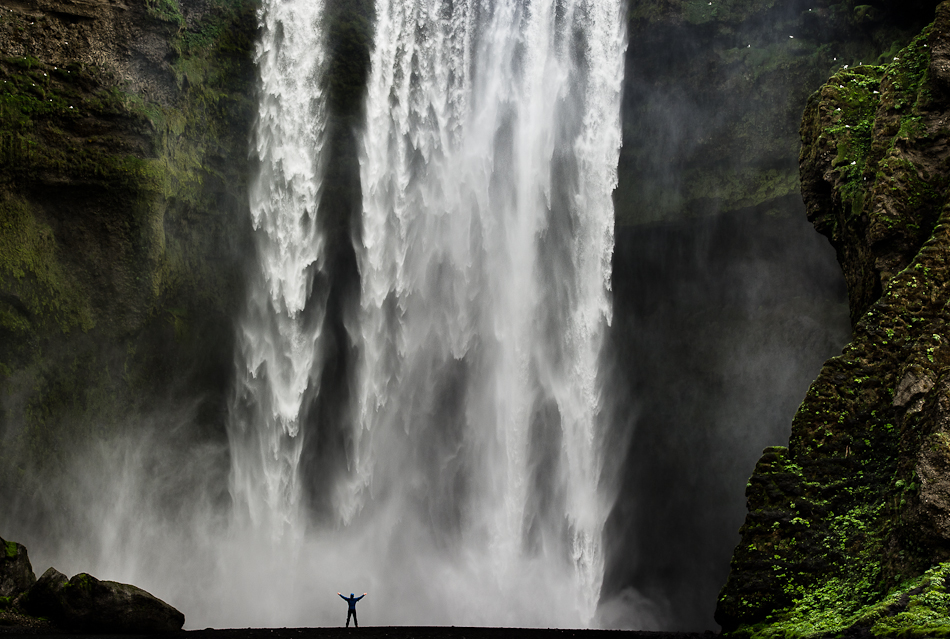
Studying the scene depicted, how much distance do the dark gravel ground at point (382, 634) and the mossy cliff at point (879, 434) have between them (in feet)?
13.3

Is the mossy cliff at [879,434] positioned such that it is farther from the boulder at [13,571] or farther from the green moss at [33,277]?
the green moss at [33,277]

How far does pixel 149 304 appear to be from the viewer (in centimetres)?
2122

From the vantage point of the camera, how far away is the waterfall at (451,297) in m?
21.5

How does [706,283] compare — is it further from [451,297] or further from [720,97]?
[451,297]

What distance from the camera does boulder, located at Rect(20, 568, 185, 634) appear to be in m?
15.2

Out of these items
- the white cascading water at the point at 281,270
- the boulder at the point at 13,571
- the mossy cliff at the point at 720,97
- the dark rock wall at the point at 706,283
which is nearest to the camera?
the boulder at the point at 13,571

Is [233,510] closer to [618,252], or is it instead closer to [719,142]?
[618,252]

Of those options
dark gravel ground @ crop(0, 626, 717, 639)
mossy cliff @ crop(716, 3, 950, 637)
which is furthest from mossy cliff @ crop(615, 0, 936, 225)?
dark gravel ground @ crop(0, 626, 717, 639)

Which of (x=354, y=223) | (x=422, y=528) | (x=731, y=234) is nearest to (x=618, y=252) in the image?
(x=731, y=234)

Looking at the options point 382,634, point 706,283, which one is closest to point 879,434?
point 382,634

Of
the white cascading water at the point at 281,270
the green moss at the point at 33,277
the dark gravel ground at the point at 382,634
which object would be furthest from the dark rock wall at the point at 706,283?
the green moss at the point at 33,277

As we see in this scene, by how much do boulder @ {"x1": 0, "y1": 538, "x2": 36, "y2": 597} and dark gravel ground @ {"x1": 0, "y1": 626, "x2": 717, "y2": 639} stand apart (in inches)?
54.6

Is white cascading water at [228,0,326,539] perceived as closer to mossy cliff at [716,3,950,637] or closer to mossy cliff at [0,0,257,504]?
mossy cliff at [0,0,257,504]

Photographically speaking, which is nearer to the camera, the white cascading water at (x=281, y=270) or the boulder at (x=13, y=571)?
the boulder at (x=13, y=571)
